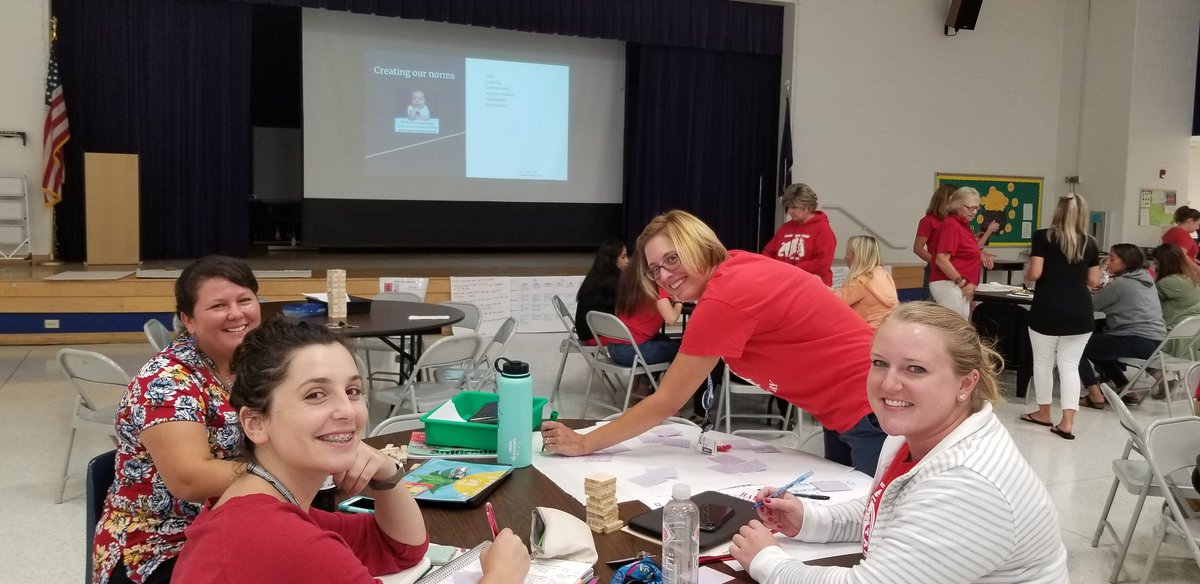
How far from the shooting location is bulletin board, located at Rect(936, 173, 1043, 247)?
37.6ft

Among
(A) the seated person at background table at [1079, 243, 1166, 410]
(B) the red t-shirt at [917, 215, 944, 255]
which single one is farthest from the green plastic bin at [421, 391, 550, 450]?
(B) the red t-shirt at [917, 215, 944, 255]

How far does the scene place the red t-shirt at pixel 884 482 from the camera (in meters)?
1.48

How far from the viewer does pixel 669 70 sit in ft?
34.0

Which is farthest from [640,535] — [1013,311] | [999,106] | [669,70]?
[999,106]

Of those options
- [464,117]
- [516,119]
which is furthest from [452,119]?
[516,119]

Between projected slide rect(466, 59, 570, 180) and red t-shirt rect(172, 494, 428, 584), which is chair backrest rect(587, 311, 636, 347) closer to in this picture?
red t-shirt rect(172, 494, 428, 584)

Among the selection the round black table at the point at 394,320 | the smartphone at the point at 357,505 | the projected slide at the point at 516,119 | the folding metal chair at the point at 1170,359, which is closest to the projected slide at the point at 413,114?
the projected slide at the point at 516,119

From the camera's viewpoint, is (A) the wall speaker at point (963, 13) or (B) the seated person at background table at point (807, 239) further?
(A) the wall speaker at point (963, 13)

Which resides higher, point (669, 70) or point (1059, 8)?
point (1059, 8)

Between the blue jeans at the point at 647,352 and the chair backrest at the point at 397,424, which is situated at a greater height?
the chair backrest at the point at 397,424

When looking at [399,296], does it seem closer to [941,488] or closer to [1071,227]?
[1071,227]

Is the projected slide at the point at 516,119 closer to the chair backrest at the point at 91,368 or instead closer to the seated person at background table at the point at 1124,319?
the seated person at background table at the point at 1124,319

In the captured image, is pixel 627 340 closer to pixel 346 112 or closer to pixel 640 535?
pixel 640 535

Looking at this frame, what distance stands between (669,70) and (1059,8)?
5.59m
